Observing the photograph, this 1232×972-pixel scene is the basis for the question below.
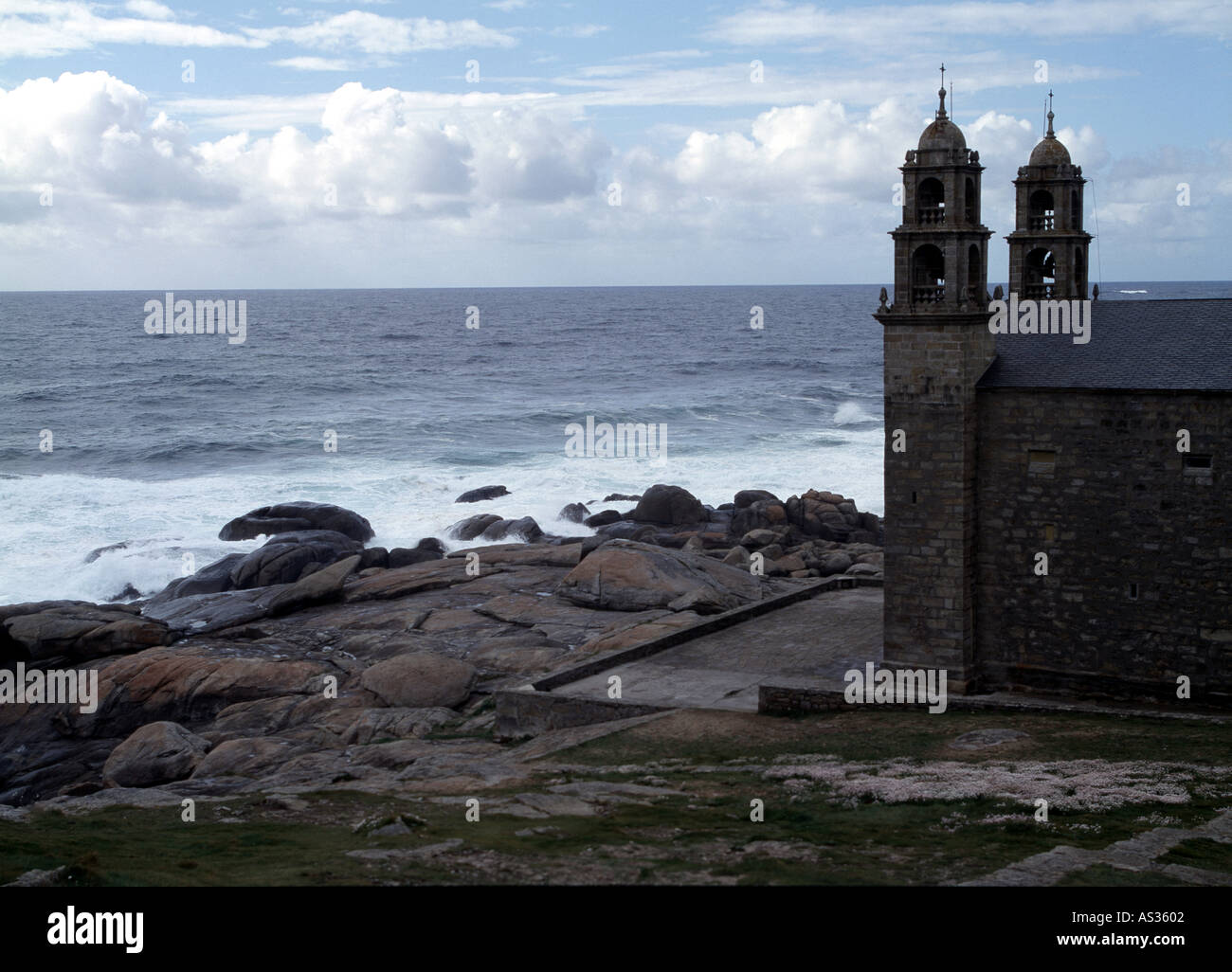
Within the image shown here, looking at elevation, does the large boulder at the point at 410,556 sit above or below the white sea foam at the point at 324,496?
below

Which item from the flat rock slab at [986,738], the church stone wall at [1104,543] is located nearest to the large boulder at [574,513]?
the church stone wall at [1104,543]

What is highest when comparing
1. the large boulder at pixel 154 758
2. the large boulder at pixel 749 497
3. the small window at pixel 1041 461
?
the small window at pixel 1041 461

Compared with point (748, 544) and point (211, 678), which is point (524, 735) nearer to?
point (211, 678)

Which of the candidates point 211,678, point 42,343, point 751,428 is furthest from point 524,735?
point 42,343

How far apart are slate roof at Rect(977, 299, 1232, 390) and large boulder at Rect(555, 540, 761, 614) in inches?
482

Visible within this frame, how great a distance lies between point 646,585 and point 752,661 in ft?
25.2

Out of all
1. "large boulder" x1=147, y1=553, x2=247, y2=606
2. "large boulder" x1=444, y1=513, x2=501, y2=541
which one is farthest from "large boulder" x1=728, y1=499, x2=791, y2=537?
"large boulder" x1=147, y1=553, x2=247, y2=606

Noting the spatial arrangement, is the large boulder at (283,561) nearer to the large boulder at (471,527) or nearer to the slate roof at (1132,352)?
the large boulder at (471,527)

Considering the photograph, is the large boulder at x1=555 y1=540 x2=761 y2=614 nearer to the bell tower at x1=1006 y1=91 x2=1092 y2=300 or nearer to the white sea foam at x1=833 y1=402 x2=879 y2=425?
the bell tower at x1=1006 y1=91 x2=1092 y2=300

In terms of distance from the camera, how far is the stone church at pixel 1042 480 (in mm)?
25047

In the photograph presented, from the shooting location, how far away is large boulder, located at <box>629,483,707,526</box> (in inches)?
2175

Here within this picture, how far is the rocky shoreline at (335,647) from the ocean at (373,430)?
383 inches

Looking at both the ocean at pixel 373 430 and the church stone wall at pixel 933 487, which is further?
the ocean at pixel 373 430

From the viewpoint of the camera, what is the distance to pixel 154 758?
27484mm
